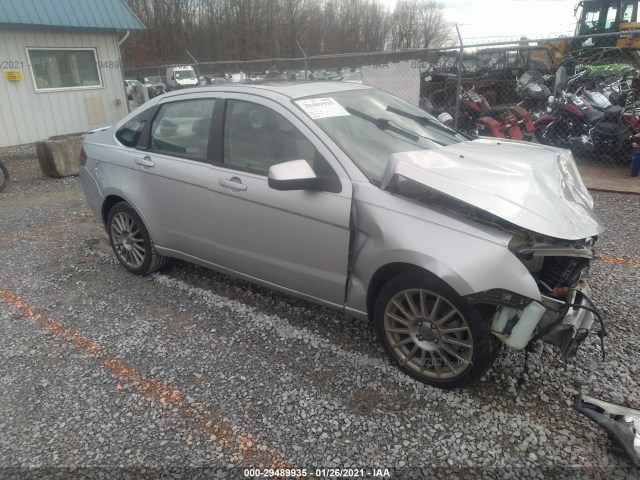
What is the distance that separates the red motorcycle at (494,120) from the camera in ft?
26.3

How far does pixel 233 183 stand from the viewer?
3.36m

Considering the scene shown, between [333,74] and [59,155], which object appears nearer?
[59,155]

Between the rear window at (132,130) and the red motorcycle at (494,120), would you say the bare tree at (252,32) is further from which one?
the rear window at (132,130)

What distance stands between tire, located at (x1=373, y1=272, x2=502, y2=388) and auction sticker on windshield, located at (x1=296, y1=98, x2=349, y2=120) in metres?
1.25

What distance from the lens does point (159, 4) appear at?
120 feet

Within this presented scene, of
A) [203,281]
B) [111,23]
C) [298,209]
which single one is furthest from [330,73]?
[298,209]

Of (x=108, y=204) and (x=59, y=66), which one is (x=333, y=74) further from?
(x=108, y=204)

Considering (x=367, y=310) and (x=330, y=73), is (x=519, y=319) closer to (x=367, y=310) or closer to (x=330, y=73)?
(x=367, y=310)

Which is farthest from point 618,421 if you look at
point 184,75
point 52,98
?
point 184,75

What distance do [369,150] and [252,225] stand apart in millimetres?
961

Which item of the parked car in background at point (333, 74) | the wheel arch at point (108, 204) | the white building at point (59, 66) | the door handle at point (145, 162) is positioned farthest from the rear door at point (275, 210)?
the parked car in background at point (333, 74)

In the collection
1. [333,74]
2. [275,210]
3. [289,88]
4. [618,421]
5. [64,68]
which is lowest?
[618,421]

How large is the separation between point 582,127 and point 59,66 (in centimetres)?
1208

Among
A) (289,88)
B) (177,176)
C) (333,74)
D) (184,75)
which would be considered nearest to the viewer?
(289,88)
